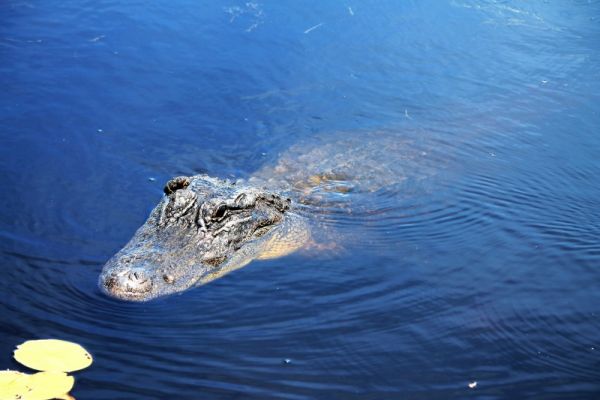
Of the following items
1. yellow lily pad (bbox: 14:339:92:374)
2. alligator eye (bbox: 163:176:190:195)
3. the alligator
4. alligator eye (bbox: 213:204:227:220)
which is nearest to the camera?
yellow lily pad (bbox: 14:339:92:374)

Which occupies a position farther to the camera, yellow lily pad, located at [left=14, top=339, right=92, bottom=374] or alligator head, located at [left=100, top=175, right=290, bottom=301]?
alligator head, located at [left=100, top=175, right=290, bottom=301]

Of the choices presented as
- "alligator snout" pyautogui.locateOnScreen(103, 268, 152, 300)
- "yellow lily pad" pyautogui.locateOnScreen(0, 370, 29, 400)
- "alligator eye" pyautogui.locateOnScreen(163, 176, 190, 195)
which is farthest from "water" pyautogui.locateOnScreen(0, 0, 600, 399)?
"alligator eye" pyautogui.locateOnScreen(163, 176, 190, 195)

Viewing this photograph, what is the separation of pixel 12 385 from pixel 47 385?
7.4 inches

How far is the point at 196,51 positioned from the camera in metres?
10.2

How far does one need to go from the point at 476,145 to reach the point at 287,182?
259 cm

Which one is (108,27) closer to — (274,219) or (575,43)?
(274,219)

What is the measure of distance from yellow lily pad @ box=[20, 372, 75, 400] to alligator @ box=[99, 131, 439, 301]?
3.22ft

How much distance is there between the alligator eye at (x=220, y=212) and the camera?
6047 millimetres

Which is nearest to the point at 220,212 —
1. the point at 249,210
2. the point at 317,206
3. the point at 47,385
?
the point at 249,210

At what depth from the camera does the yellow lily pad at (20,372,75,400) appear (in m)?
3.88

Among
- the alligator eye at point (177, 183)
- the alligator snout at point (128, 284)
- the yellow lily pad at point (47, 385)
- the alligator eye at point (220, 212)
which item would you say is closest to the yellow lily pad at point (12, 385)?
the yellow lily pad at point (47, 385)

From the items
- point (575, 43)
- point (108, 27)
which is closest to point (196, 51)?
point (108, 27)

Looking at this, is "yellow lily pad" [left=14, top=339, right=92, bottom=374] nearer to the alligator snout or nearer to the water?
the water

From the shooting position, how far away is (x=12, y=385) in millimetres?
3926
